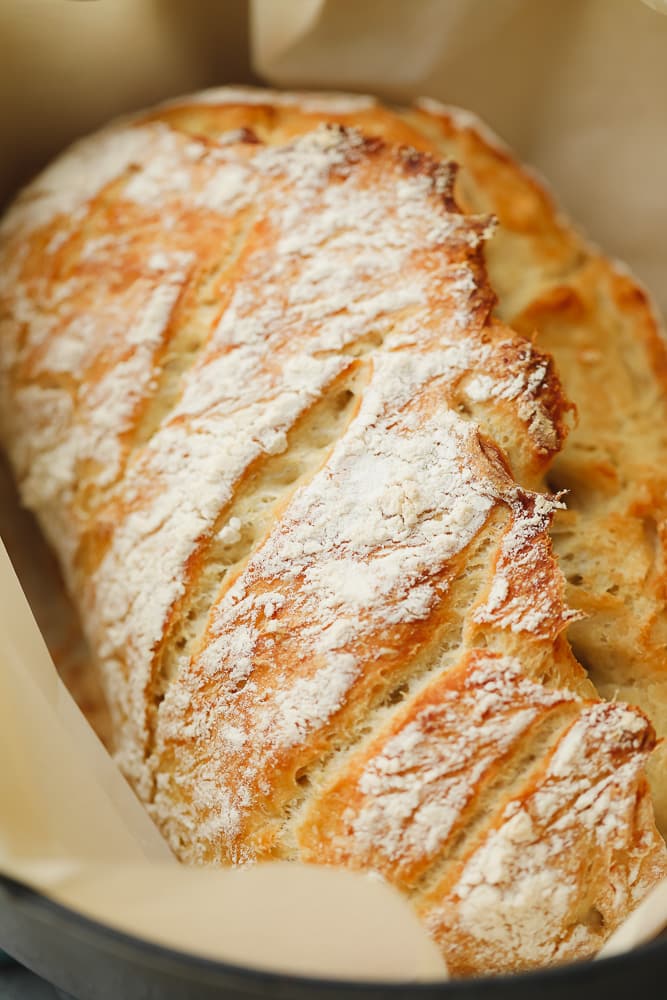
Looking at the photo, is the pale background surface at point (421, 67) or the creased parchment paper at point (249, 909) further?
the pale background surface at point (421, 67)

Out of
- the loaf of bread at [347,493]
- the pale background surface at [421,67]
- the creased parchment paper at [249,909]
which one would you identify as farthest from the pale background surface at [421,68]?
the creased parchment paper at [249,909]

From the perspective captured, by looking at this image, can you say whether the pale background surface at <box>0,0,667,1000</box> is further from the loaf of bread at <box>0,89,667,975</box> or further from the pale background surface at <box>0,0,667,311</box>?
the loaf of bread at <box>0,89,667,975</box>

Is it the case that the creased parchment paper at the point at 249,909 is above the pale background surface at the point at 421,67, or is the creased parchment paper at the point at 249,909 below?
below

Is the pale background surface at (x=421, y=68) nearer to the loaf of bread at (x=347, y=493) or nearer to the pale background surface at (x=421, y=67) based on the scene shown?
the pale background surface at (x=421, y=67)

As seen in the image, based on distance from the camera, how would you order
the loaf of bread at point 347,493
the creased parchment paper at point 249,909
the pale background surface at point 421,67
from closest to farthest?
the creased parchment paper at point 249,909 → the loaf of bread at point 347,493 → the pale background surface at point 421,67

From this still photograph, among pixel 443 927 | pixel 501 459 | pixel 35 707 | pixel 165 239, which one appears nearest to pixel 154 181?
pixel 165 239

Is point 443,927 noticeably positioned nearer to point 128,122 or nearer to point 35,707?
point 35,707

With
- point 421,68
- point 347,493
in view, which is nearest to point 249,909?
point 347,493

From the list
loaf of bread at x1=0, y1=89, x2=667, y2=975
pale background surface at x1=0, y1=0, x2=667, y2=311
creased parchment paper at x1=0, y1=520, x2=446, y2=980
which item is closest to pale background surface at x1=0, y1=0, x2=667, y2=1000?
pale background surface at x1=0, y1=0, x2=667, y2=311

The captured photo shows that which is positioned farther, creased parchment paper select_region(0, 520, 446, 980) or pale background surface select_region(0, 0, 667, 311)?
pale background surface select_region(0, 0, 667, 311)
